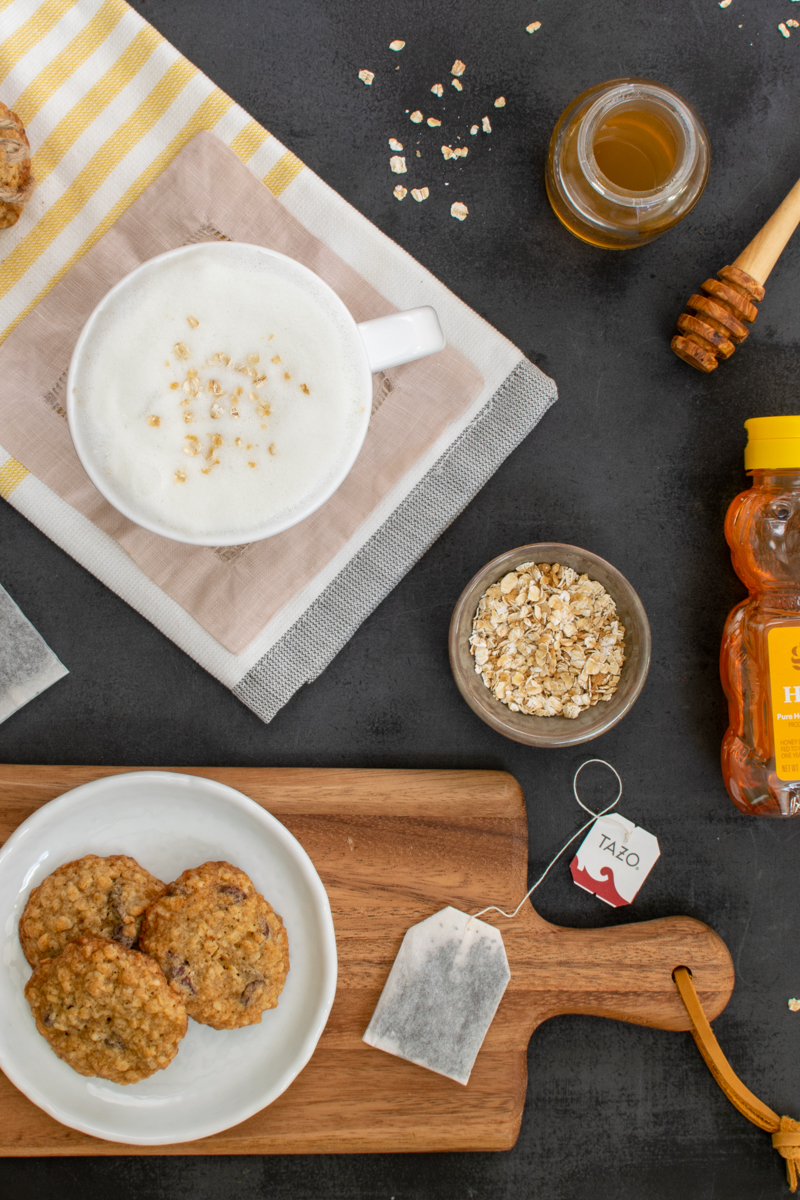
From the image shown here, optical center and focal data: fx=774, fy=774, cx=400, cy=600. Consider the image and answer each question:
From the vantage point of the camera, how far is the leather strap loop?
0.96 metres

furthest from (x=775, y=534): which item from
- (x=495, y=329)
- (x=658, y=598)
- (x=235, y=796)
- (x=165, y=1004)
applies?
(x=165, y=1004)

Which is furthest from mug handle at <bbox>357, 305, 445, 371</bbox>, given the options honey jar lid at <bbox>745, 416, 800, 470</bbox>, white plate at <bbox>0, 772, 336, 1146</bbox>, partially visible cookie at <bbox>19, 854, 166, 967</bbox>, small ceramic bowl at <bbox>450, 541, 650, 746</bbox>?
partially visible cookie at <bbox>19, 854, 166, 967</bbox>

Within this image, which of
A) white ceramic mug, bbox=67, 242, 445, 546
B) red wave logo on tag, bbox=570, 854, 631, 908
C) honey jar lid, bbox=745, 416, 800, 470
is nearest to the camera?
white ceramic mug, bbox=67, 242, 445, 546

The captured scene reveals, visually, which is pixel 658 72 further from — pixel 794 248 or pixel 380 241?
pixel 380 241

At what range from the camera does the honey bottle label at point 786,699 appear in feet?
3.07

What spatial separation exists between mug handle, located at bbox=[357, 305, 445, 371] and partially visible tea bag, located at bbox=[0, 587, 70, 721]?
21.5 inches

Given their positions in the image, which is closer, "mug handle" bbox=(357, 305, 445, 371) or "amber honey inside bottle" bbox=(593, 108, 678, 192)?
"mug handle" bbox=(357, 305, 445, 371)

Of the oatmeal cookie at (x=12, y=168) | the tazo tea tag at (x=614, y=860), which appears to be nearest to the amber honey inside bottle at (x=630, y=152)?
the oatmeal cookie at (x=12, y=168)

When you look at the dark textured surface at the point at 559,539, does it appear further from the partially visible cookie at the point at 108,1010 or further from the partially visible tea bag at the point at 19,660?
the partially visible cookie at the point at 108,1010

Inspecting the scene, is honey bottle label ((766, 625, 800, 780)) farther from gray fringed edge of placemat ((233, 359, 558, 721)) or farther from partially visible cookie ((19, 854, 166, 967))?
partially visible cookie ((19, 854, 166, 967))

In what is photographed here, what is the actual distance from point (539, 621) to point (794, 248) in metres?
0.61

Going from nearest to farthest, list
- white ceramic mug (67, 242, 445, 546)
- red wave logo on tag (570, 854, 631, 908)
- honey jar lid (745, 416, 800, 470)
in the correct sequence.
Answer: white ceramic mug (67, 242, 445, 546), honey jar lid (745, 416, 800, 470), red wave logo on tag (570, 854, 631, 908)

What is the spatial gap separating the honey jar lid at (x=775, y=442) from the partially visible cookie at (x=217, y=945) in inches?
30.9

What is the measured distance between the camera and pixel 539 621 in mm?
980
